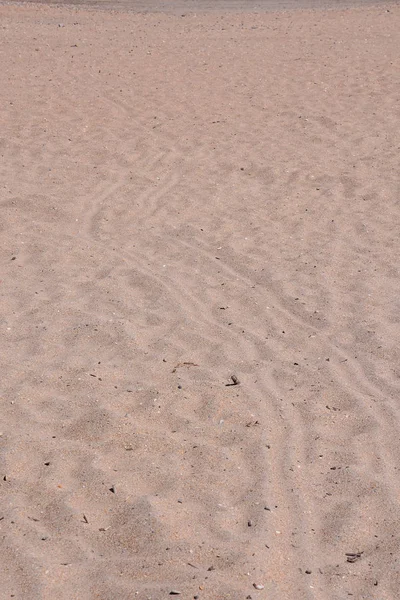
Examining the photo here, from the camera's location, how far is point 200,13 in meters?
18.3

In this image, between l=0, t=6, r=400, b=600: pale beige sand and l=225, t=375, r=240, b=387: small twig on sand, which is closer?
l=0, t=6, r=400, b=600: pale beige sand

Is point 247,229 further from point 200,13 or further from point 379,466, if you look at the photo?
point 200,13

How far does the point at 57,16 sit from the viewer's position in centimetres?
1745

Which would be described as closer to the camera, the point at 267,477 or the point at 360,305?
the point at 267,477

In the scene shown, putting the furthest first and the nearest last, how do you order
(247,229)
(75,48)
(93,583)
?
(75,48) < (247,229) < (93,583)

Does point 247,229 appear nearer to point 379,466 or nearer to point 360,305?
point 360,305

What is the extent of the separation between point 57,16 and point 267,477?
1551 centimetres

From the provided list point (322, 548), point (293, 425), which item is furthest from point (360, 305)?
point (322, 548)

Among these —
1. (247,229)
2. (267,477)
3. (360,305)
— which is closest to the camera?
(267,477)

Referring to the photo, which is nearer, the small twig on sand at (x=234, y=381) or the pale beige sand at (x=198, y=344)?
the pale beige sand at (x=198, y=344)

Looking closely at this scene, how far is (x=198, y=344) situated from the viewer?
4863 mm

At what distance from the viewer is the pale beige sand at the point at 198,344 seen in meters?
3.21

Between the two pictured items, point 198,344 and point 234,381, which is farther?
point 198,344

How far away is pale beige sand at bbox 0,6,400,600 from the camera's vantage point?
321 cm
